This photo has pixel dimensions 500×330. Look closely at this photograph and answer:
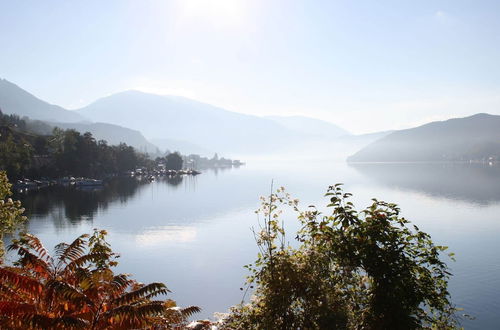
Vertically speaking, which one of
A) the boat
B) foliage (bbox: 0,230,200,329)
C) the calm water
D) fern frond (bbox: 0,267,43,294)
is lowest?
the calm water

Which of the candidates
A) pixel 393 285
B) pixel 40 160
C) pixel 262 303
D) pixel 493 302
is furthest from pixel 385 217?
pixel 40 160

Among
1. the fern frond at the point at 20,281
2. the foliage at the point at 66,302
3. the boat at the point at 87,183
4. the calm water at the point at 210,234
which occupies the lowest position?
the calm water at the point at 210,234

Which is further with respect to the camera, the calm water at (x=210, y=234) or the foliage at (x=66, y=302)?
the calm water at (x=210, y=234)

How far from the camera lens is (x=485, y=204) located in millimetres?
100750

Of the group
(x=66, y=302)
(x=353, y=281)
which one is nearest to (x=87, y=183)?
(x=66, y=302)

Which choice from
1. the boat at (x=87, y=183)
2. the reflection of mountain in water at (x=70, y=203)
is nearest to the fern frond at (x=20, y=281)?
the reflection of mountain in water at (x=70, y=203)

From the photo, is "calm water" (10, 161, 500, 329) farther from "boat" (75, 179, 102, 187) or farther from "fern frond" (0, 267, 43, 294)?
"boat" (75, 179, 102, 187)

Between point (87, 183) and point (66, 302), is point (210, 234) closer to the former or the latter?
point (66, 302)

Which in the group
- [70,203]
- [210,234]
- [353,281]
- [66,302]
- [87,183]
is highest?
[353,281]

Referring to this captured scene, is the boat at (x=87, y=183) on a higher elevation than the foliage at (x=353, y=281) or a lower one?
lower

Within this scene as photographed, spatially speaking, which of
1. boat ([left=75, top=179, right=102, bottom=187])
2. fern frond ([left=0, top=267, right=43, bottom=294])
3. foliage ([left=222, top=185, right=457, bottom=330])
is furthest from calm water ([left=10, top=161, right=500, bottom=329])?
boat ([left=75, top=179, right=102, bottom=187])

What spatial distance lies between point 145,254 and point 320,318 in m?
49.3

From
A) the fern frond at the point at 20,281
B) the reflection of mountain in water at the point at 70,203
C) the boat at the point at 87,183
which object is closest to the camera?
the fern frond at the point at 20,281

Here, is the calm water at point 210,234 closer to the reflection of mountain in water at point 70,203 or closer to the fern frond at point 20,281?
the reflection of mountain in water at point 70,203
